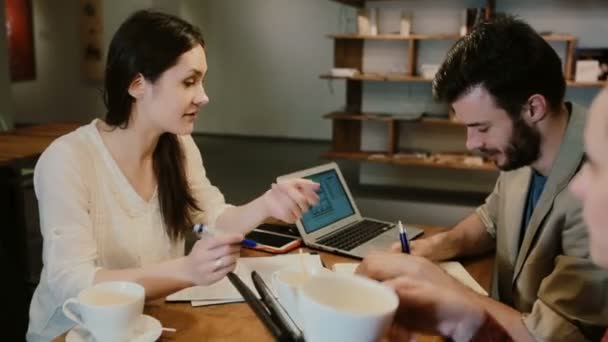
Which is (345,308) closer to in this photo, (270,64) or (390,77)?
(390,77)

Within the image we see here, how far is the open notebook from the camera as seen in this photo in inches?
52.2

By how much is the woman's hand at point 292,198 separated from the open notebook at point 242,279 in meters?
0.12

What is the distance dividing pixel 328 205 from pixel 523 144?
2.09ft

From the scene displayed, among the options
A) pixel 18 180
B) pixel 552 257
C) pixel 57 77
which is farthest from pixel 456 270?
pixel 57 77

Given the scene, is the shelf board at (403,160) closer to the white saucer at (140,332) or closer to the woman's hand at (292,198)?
the woman's hand at (292,198)

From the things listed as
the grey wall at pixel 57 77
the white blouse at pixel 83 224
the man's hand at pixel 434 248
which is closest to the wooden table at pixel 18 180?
the white blouse at pixel 83 224

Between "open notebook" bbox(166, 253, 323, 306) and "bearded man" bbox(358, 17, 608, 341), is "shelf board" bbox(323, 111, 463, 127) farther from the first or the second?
"open notebook" bbox(166, 253, 323, 306)

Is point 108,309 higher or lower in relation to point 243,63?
lower

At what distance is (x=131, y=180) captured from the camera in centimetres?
164

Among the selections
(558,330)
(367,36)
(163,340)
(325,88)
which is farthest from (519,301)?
(325,88)

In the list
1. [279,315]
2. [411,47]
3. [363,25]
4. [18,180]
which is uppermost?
[363,25]

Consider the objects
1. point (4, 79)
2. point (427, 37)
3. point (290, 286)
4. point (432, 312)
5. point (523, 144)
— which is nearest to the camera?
point (432, 312)

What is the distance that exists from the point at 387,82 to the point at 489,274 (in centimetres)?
412

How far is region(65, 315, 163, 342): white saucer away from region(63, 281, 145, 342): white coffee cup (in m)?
0.02
